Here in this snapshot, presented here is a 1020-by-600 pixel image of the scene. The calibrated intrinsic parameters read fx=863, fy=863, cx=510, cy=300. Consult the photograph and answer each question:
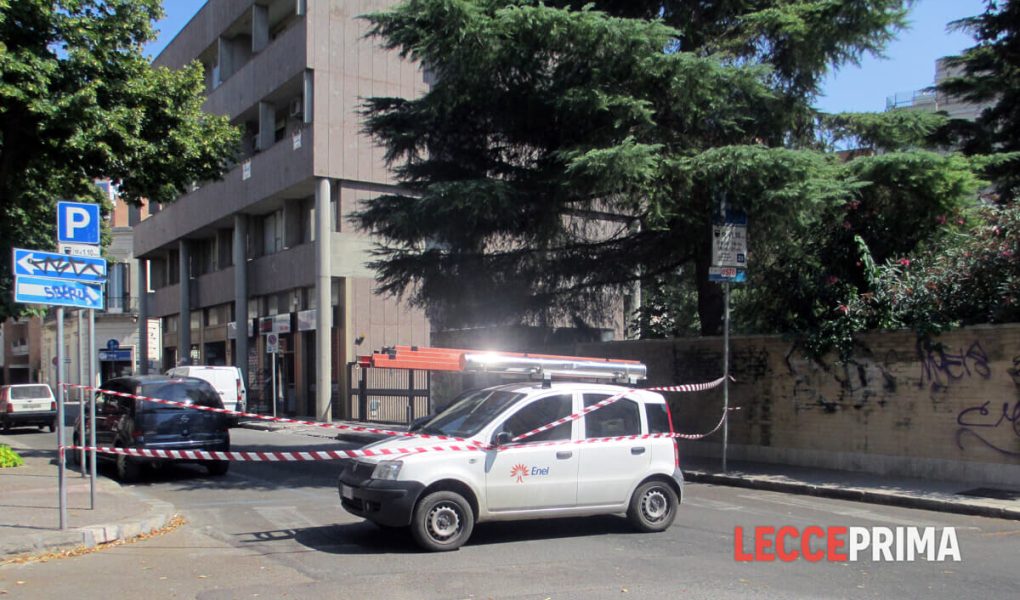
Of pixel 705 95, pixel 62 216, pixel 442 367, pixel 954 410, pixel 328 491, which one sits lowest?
→ pixel 328 491

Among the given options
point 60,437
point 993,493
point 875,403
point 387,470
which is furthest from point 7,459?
point 993,493

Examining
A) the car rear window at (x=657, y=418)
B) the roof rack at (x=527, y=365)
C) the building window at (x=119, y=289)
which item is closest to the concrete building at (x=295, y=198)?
the building window at (x=119, y=289)

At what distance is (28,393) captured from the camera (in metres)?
28.2

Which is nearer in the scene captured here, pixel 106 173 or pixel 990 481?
pixel 990 481

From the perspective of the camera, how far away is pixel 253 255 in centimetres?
3691

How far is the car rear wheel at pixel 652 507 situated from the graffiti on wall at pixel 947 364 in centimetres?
580

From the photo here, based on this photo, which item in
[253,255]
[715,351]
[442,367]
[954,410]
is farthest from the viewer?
[253,255]

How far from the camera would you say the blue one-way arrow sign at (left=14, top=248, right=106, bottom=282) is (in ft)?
31.0

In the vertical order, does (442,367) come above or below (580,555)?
above

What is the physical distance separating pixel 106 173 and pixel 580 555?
11.0 metres

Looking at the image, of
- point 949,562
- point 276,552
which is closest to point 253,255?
point 276,552

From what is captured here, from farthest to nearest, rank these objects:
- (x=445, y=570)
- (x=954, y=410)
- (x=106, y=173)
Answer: (x=106, y=173) < (x=954, y=410) < (x=445, y=570)

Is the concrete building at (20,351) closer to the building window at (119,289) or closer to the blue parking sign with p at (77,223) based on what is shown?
the building window at (119,289)

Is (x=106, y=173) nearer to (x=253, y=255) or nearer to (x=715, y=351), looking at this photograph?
(x=715, y=351)
